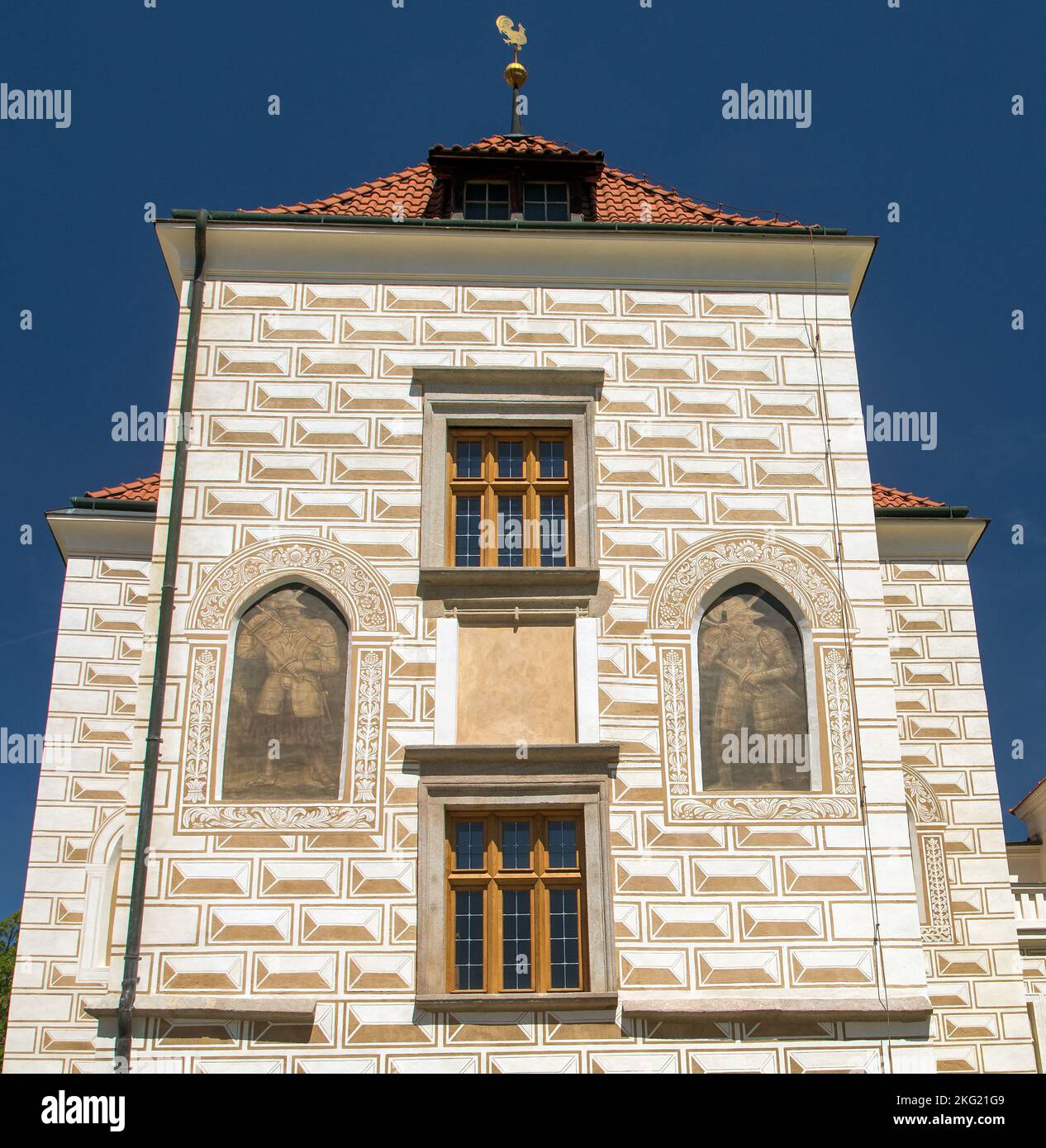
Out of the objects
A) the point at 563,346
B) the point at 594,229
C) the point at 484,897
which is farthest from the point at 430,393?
the point at 484,897

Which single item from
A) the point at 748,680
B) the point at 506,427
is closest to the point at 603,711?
the point at 748,680

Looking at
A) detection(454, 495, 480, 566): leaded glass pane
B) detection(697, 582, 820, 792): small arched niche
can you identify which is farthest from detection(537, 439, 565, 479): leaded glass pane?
detection(697, 582, 820, 792): small arched niche

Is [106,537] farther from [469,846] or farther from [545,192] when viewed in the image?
[469,846]

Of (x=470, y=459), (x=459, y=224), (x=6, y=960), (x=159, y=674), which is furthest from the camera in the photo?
(x=6, y=960)

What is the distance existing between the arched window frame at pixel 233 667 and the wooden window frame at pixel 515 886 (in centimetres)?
120

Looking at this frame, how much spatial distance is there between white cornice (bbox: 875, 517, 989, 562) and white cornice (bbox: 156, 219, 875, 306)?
368 cm

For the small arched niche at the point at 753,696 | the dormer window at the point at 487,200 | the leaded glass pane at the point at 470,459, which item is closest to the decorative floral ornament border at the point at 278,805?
the leaded glass pane at the point at 470,459

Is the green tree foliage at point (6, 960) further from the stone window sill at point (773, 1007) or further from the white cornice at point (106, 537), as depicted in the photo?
the stone window sill at point (773, 1007)

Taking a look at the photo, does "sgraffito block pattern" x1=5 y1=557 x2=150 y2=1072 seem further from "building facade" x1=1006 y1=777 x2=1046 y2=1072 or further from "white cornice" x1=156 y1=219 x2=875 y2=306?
"building facade" x1=1006 y1=777 x2=1046 y2=1072

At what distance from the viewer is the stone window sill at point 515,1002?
13055 millimetres

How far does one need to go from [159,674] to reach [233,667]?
703 mm

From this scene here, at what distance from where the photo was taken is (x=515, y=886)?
13.6 metres

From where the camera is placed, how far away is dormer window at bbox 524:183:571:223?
17281mm
